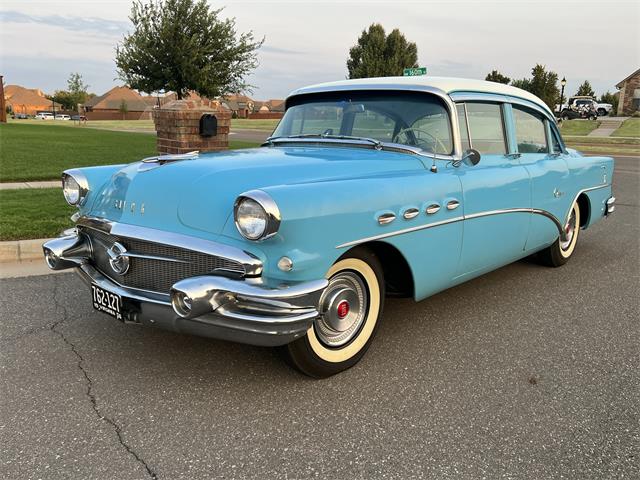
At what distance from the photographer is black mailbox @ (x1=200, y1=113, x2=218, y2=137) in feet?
22.8

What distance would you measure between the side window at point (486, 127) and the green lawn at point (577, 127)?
3213cm

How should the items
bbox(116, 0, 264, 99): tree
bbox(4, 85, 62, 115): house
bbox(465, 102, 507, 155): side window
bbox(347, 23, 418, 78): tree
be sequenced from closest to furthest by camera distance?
bbox(465, 102, 507, 155): side window → bbox(116, 0, 264, 99): tree → bbox(347, 23, 418, 78): tree → bbox(4, 85, 62, 115): house

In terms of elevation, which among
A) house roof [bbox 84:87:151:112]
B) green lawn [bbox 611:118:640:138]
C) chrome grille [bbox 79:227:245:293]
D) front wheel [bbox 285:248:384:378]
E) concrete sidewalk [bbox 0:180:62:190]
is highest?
house roof [bbox 84:87:151:112]

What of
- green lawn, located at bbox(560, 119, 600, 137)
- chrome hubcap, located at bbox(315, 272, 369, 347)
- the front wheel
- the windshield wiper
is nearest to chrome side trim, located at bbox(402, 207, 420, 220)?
the front wheel

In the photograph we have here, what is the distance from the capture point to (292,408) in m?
2.69

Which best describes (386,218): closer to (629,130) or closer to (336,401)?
(336,401)

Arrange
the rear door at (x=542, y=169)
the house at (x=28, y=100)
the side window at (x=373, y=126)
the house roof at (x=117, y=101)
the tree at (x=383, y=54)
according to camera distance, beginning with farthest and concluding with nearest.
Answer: the house at (x=28, y=100) < the house roof at (x=117, y=101) < the tree at (x=383, y=54) < the rear door at (x=542, y=169) < the side window at (x=373, y=126)

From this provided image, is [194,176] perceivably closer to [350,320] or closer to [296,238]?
[296,238]

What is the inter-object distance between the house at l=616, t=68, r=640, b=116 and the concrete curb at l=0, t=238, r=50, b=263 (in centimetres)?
5872

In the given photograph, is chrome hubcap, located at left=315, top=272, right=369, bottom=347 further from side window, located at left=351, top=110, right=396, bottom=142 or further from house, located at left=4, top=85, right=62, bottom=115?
house, located at left=4, top=85, right=62, bottom=115

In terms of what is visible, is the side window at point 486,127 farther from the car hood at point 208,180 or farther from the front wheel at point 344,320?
the front wheel at point 344,320

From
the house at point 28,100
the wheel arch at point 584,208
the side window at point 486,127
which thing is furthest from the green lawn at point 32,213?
the house at point 28,100

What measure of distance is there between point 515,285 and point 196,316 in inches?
128

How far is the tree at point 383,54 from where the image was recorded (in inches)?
1743
